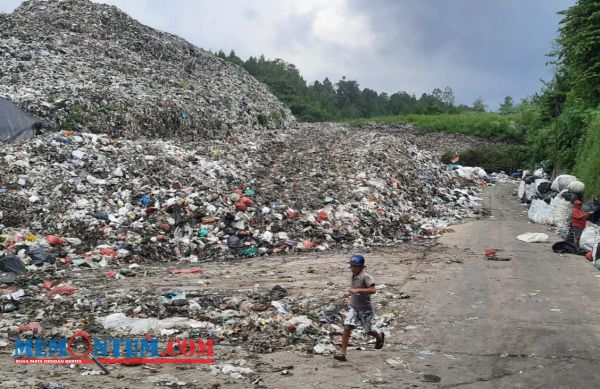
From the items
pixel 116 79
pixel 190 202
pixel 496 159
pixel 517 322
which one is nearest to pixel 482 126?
pixel 496 159

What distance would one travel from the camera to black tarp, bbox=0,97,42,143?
10.2 meters

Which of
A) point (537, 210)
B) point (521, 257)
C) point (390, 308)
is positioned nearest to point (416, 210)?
point (537, 210)

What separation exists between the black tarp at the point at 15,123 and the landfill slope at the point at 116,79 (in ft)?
1.98

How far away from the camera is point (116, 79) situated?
1444 centimetres

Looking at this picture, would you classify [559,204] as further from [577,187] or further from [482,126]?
[482,126]

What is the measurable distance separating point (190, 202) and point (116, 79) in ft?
23.0

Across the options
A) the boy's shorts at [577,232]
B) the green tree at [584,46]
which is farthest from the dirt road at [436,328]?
the green tree at [584,46]

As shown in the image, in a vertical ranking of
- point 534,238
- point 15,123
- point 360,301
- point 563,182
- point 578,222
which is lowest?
point 360,301

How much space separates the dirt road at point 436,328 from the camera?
12.4 feet

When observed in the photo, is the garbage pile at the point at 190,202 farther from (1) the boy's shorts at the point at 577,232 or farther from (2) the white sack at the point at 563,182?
(1) the boy's shorts at the point at 577,232

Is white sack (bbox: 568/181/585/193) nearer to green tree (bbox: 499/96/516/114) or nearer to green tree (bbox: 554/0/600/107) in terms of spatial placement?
green tree (bbox: 554/0/600/107)

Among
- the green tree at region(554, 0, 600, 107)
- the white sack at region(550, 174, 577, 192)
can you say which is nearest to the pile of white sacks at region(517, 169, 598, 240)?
the white sack at region(550, 174, 577, 192)

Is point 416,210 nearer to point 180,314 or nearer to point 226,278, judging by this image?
point 226,278

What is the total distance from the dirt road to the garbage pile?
100 cm
